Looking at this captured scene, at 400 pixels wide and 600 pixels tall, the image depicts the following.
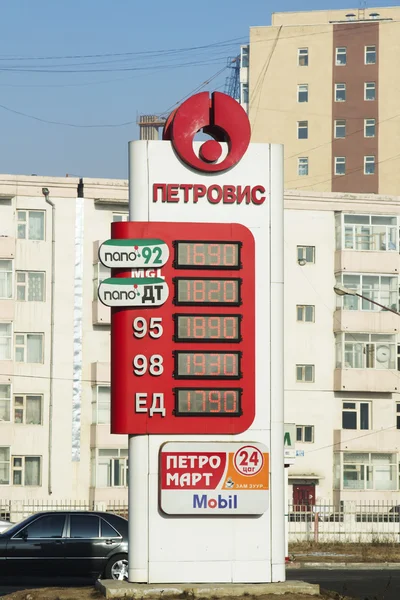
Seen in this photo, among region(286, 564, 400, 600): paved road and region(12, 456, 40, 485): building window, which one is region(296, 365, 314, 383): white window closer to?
region(12, 456, 40, 485): building window

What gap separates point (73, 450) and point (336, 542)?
16.5 meters

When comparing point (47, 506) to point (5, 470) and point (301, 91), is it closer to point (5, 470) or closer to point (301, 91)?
point (5, 470)

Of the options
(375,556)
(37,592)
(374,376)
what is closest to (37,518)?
(37,592)

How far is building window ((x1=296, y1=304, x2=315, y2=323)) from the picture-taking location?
60125 mm

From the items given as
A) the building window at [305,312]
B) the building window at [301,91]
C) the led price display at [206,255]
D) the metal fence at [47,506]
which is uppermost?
the building window at [301,91]

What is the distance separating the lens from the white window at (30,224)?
→ 57.0 m

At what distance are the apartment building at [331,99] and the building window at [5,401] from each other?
41722 mm

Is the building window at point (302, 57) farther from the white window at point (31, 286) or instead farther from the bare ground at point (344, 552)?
the bare ground at point (344, 552)

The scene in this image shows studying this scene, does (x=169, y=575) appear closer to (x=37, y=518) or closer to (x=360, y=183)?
(x=37, y=518)

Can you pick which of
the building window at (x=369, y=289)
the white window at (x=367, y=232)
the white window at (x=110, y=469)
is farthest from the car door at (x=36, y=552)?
the white window at (x=367, y=232)

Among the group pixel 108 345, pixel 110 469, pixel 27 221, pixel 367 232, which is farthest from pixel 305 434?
pixel 27 221

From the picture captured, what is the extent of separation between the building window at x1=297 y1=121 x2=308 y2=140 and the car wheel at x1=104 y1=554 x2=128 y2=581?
70.2 m

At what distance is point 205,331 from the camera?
66.8ft

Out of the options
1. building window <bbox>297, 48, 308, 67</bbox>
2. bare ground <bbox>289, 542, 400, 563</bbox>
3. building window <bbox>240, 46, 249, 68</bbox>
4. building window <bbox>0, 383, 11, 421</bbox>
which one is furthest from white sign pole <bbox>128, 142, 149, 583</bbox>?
building window <bbox>240, 46, 249, 68</bbox>
